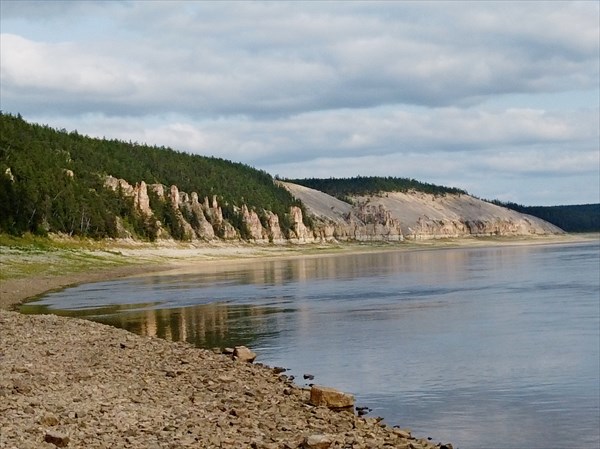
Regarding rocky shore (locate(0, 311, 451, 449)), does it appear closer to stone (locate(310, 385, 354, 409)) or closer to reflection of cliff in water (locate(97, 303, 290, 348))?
stone (locate(310, 385, 354, 409))

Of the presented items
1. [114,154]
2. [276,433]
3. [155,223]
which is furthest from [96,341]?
[114,154]

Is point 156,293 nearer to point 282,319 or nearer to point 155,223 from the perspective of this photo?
point 282,319

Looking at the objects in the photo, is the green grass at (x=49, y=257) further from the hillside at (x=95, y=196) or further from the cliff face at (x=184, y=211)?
the cliff face at (x=184, y=211)

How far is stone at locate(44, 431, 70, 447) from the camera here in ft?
42.0

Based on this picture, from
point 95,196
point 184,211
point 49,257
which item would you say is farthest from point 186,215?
point 49,257

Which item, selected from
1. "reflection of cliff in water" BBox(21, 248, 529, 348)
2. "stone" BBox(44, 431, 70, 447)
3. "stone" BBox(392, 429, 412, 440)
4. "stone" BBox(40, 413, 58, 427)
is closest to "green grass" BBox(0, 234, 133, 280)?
"reflection of cliff in water" BBox(21, 248, 529, 348)

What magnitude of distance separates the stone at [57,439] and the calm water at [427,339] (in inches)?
297

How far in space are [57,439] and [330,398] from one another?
7.09 metres

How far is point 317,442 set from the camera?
13.8 metres

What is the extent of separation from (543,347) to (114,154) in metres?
171

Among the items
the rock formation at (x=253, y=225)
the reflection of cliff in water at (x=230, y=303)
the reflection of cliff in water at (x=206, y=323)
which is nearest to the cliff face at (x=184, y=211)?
the rock formation at (x=253, y=225)

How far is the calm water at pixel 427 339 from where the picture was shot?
18.8 metres

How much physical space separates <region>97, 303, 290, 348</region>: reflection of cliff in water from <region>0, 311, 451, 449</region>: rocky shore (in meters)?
7.07

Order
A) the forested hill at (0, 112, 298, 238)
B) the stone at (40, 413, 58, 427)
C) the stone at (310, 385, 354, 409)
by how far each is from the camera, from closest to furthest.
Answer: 1. the stone at (40, 413, 58, 427)
2. the stone at (310, 385, 354, 409)
3. the forested hill at (0, 112, 298, 238)
